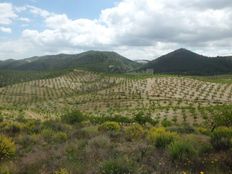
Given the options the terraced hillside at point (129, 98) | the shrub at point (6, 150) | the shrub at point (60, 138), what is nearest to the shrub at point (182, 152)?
the shrub at point (6, 150)

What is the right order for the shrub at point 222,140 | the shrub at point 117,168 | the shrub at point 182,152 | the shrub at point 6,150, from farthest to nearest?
the shrub at point 6,150 < the shrub at point 222,140 < the shrub at point 182,152 < the shrub at point 117,168

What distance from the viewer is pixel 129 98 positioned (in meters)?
71.7

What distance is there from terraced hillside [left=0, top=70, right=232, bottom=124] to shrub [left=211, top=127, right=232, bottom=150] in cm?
2459

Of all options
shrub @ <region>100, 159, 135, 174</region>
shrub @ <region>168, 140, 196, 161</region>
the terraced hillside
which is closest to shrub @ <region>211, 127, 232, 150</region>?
shrub @ <region>168, 140, 196, 161</region>

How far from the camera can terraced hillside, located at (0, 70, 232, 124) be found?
4359cm

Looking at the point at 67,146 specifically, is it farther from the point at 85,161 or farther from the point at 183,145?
the point at 183,145

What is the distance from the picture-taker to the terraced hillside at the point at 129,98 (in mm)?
43594

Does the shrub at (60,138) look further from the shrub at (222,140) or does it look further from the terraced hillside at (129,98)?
the terraced hillside at (129,98)

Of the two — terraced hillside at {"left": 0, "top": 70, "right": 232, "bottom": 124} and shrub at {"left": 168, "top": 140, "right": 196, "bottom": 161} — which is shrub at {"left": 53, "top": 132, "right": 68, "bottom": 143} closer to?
shrub at {"left": 168, "top": 140, "right": 196, "bottom": 161}

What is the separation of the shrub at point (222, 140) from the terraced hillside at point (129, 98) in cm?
2459

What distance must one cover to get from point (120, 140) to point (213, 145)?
4.34 m

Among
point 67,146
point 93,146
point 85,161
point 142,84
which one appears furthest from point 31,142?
point 142,84

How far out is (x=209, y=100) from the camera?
195 feet

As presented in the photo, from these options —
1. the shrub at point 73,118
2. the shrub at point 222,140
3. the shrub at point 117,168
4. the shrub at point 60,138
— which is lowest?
the shrub at point 73,118
